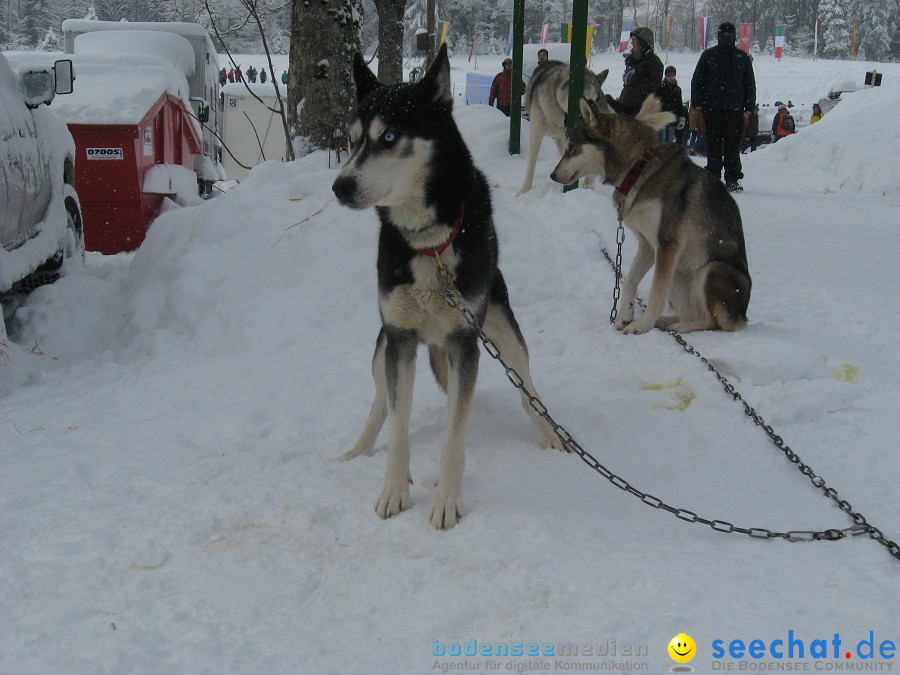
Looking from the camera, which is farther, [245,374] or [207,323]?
[207,323]

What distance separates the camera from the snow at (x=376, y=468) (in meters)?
2.09

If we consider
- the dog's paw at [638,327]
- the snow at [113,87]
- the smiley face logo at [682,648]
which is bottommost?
the smiley face logo at [682,648]

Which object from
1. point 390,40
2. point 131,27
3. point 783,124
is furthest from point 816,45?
point 131,27

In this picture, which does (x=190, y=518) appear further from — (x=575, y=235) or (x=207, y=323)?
(x=575, y=235)

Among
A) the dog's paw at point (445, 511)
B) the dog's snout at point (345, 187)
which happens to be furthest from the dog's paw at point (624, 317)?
the dog's snout at point (345, 187)

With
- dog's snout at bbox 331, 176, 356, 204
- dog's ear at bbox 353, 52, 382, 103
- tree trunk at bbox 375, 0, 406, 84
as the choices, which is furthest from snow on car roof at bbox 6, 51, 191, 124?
dog's snout at bbox 331, 176, 356, 204

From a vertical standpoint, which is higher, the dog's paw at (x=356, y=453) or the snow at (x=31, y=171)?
the snow at (x=31, y=171)

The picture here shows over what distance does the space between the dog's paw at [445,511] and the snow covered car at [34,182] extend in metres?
3.54

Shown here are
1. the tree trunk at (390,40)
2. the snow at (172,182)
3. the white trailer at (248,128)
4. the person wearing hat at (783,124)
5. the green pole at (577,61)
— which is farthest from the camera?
the person wearing hat at (783,124)

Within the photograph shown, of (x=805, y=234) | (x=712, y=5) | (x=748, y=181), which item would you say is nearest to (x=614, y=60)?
(x=712, y=5)

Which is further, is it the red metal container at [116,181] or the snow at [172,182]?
the snow at [172,182]

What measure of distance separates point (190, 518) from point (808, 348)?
3403 mm

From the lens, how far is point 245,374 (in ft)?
14.7

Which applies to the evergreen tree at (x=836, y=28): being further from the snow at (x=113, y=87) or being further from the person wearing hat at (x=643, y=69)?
the snow at (x=113, y=87)
